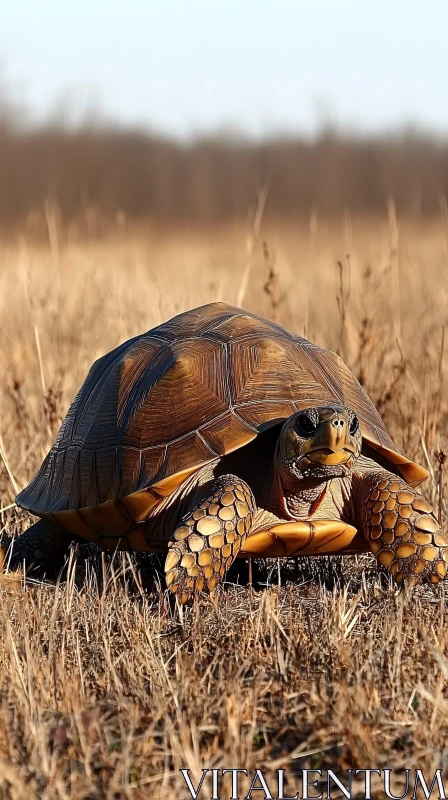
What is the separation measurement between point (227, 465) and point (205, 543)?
18.7 inches

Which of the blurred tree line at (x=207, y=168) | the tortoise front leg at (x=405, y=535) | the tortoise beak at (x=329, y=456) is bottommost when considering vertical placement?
the tortoise front leg at (x=405, y=535)

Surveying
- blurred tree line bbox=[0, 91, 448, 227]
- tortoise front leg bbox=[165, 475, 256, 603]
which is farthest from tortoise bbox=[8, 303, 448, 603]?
blurred tree line bbox=[0, 91, 448, 227]

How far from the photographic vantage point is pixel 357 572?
3342mm

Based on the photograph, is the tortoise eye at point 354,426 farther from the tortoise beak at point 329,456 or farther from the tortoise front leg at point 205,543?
the tortoise front leg at point 205,543

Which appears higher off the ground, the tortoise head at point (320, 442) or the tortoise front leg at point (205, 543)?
the tortoise head at point (320, 442)

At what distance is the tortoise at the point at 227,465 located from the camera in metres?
2.80

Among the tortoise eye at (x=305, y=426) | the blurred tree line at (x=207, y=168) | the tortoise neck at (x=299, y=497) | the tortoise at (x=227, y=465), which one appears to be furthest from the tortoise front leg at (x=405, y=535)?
the blurred tree line at (x=207, y=168)

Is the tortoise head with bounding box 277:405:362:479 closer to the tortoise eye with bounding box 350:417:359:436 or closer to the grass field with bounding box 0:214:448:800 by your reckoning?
the tortoise eye with bounding box 350:417:359:436

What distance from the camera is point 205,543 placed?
9.04 ft

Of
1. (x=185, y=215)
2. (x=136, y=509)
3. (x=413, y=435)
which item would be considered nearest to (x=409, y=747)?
(x=136, y=509)

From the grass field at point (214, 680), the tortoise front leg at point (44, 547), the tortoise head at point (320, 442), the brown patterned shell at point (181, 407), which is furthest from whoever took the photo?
the tortoise front leg at point (44, 547)

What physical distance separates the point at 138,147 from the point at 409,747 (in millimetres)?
17538

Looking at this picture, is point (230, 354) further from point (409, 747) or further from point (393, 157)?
point (393, 157)

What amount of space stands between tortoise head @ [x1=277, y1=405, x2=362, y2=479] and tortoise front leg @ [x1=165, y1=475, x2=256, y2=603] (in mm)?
195
